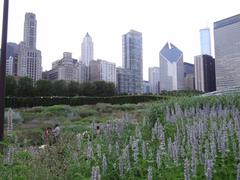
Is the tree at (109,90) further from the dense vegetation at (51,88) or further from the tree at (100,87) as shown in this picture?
the tree at (100,87)

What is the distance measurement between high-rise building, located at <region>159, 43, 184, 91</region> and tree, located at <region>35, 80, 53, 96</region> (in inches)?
1855

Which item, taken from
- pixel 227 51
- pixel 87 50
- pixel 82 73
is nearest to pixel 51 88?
pixel 227 51

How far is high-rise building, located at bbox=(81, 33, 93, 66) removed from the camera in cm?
14230

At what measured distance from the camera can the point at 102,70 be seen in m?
104

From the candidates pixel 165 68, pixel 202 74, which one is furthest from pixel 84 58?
pixel 202 74

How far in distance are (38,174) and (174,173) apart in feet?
5.48

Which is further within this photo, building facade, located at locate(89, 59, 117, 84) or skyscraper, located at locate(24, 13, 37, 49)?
building facade, located at locate(89, 59, 117, 84)

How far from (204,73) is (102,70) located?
39.7 m

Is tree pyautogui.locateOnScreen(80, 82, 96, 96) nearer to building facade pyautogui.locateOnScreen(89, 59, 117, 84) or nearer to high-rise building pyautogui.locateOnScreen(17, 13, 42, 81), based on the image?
high-rise building pyautogui.locateOnScreen(17, 13, 42, 81)

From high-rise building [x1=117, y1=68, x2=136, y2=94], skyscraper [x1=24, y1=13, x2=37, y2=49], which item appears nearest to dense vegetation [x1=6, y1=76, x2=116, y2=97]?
skyscraper [x1=24, y1=13, x2=37, y2=49]

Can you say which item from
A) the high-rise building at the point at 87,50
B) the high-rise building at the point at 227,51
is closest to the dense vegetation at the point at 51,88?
the high-rise building at the point at 227,51

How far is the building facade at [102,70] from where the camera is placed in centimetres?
10362

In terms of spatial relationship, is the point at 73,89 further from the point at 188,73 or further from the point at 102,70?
the point at 188,73

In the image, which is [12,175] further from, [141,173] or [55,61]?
[55,61]
